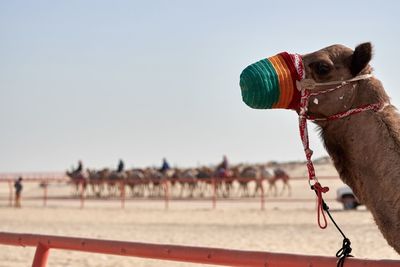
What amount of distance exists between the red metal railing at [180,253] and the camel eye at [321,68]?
944 millimetres

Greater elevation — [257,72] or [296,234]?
[257,72]

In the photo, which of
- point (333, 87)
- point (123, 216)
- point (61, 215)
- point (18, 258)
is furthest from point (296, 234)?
point (333, 87)

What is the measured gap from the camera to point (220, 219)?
72.4 feet

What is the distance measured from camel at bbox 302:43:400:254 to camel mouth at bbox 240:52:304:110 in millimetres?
73

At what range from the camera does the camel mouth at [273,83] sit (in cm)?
348

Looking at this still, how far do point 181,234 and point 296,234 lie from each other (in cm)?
280

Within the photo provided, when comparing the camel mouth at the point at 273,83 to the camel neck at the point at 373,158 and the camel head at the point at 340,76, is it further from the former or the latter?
the camel neck at the point at 373,158

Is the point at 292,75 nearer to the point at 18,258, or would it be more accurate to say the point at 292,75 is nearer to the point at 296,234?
the point at 18,258

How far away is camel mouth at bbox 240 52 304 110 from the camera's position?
348 centimetres

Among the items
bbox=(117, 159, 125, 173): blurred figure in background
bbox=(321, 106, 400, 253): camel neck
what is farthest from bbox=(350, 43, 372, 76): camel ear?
bbox=(117, 159, 125, 173): blurred figure in background

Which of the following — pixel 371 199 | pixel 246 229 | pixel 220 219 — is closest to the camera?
pixel 371 199

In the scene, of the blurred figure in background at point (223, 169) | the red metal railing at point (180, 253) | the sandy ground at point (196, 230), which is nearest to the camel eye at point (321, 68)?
the red metal railing at point (180, 253)

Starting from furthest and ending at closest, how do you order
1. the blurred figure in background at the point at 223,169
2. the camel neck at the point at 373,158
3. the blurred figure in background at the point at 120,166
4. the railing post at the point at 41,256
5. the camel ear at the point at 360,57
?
1. the blurred figure in background at the point at 120,166
2. the blurred figure in background at the point at 223,169
3. the railing post at the point at 41,256
4. the camel ear at the point at 360,57
5. the camel neck at the point at 373,158

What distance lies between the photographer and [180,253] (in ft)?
13.8
